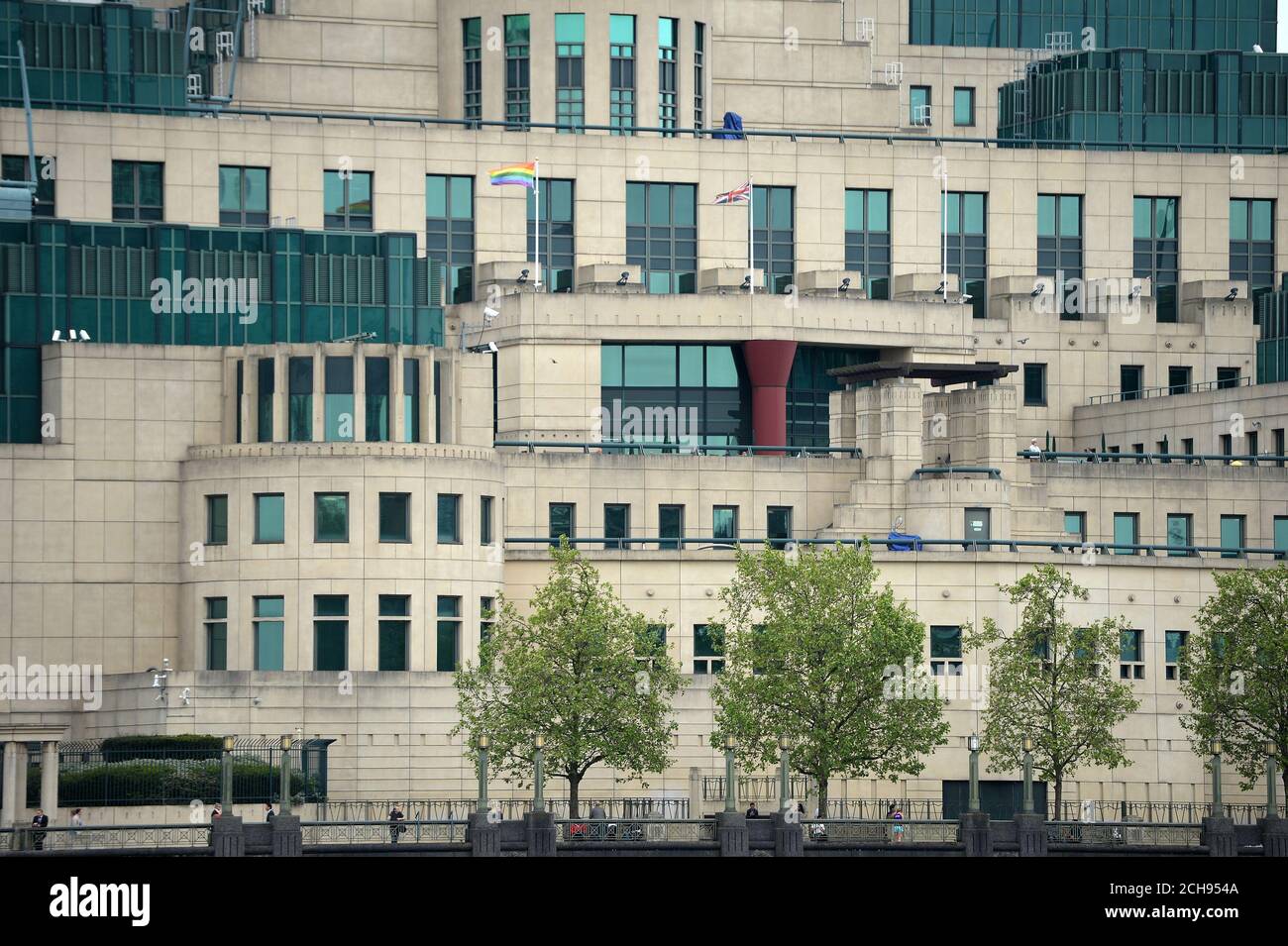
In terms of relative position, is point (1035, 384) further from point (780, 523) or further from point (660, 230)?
point (780, 523)

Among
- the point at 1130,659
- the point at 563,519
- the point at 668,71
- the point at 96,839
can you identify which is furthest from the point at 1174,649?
the point at 96,839

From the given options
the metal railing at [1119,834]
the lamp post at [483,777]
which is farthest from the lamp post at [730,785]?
the metal railing at [1119,834]

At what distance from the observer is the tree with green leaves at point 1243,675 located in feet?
318

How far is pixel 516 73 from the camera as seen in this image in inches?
5172

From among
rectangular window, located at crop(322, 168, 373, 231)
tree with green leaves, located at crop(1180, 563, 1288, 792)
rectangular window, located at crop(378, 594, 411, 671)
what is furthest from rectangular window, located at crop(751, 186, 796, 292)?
rectangular window, located at crop(378, 594, 411, 671)

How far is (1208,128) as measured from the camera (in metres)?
138

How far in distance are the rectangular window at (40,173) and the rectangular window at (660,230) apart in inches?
1024

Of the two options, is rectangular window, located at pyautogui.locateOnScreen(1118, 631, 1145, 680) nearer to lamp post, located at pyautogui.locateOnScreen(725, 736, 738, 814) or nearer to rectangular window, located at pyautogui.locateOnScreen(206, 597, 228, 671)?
lamp post, located at pyautogui.locateOnScreen(725, 736, 738, 814)

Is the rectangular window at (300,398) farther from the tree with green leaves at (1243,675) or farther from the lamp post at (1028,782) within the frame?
the tree with green leaves at (1243,675)

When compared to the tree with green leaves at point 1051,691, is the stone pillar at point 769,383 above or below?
above

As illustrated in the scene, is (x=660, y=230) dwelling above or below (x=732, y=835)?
above

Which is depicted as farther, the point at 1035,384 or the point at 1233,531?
the point at 1035,384

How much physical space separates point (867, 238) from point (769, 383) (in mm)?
12043
